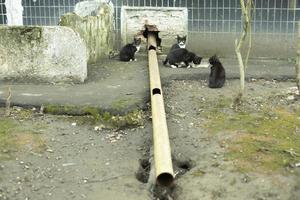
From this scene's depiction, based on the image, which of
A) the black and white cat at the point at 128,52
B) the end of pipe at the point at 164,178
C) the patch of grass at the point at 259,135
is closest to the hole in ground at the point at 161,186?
the end of pipe at the point at 164,178

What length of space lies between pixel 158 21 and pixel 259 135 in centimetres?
441

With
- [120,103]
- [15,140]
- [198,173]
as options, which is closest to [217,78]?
[120,103]

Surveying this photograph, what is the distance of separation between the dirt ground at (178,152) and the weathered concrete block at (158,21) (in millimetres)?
2794

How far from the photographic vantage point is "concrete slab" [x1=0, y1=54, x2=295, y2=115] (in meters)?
6.71

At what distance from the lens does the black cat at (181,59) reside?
8.42 metres

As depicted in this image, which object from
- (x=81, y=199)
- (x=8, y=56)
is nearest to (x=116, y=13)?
(x=8, y=56)

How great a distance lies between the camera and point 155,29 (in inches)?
383

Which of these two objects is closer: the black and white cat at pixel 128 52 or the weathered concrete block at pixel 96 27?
the weathered concrete block at pixel 96 27

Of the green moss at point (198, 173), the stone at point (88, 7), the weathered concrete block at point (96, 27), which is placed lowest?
the green moss at point (198, 173)

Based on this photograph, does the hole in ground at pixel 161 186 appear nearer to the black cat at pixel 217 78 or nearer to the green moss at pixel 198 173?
the green moss at pixel 198 173

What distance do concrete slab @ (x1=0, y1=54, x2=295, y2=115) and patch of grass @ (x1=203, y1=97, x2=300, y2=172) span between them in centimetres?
106

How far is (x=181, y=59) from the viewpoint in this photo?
842 cm

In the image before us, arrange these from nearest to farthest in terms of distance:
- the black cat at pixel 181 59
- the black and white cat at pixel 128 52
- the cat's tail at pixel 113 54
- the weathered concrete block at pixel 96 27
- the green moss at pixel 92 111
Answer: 1. the green moss at pixel 92 111
2. the weathered concrete block at pixel 96 27
3. the black cat at pixel 181 59
4. the black and white cat at pixel 128 52
5. the cat's tail at pixel 113 54

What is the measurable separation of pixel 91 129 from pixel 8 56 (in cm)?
208
